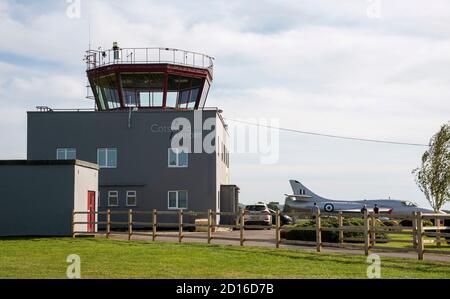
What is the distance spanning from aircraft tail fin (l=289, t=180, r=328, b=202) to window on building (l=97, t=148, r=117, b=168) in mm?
25342

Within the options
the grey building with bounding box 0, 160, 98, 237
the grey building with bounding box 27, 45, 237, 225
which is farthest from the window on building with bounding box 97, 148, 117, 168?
the grey building with bounding box 0, 160, 98, 237

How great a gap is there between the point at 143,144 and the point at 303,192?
27343 mm

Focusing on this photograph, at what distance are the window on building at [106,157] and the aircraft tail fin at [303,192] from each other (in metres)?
25.3

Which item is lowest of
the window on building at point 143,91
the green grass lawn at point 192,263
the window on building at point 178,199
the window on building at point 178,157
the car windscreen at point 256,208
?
the green grass lawn at point 192,263

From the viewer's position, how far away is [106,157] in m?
40.9

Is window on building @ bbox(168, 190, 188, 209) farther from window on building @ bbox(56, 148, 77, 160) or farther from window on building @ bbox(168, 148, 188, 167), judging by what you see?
window on building @ bbox(56, 148, 77, 160)

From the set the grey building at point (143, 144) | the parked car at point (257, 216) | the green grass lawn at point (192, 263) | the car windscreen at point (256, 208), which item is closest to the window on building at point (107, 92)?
the grey building at point (143, 144)

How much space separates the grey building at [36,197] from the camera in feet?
94.6

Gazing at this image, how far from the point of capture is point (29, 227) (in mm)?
28844

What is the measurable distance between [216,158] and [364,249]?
20.8 m

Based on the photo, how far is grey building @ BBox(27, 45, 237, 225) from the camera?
132ft

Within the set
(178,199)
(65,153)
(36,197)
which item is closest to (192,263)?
(36,197)

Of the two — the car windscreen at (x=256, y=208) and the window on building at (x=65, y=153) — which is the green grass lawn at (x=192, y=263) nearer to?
the window on building at (x=65, y=153)

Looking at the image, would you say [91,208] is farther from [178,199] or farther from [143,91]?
[143,91]
